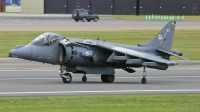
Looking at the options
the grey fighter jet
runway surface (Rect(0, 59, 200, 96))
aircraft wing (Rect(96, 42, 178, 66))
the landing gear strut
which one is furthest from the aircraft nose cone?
the landing gear strut

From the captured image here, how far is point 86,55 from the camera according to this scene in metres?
22.2

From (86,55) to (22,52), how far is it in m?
2.38

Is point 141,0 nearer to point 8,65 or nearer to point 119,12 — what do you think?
point 119,12

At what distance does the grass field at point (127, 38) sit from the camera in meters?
39.1

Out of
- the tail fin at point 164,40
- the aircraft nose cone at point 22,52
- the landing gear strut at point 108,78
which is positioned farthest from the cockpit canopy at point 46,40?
the tail fin at point 164,40

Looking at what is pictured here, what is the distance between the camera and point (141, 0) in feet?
321

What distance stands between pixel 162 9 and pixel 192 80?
7398 cm

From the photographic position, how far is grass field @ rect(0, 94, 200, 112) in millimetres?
14961

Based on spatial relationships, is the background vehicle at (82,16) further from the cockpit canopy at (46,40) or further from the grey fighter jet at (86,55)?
the cockpit canopy at (46,40)

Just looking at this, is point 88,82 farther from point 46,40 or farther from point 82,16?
point 82,16

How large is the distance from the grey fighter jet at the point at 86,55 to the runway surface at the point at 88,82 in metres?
0.53

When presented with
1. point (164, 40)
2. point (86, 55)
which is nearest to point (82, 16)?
point (164, 40)

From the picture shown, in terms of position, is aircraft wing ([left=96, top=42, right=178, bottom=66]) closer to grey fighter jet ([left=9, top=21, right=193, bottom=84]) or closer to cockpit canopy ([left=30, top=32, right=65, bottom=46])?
grey fighter jet ([left=9, top=21, right=193, bottom=84])

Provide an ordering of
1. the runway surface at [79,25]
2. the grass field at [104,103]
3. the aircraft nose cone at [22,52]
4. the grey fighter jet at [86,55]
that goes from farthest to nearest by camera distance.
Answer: the runway surface at [79,25] → the grey fighter jet at [86,55] → the aircraft nose cone at [22,52] → the grass field at [104,103]
